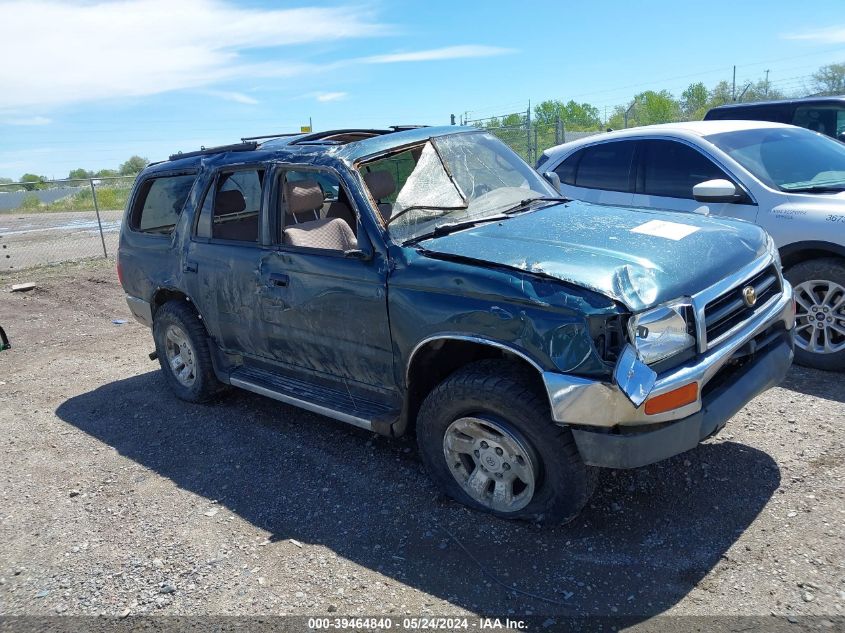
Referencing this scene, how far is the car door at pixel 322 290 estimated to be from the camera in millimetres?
4035

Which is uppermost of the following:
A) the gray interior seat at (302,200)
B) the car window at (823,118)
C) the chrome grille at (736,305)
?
the car window at (823,118)

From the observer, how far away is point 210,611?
10.7 ft

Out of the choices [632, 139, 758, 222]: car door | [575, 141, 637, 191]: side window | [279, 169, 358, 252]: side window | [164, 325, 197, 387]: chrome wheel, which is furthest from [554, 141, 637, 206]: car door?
[164, 325, 197, 387]: chrome wheel

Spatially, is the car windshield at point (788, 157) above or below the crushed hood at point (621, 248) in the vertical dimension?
above

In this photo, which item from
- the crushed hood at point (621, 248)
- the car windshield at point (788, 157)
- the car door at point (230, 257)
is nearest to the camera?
the crushed hood at point (621, 248)

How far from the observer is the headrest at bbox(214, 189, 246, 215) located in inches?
209

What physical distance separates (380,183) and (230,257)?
4.08ft

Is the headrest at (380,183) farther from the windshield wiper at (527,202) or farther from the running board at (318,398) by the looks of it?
the running board at (318,398)

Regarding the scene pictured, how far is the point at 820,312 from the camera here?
5242mm

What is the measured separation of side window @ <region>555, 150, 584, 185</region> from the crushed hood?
8.22 ft

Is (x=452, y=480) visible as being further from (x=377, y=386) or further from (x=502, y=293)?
(x=502, y=293)

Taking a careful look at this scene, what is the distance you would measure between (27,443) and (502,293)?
4116 mm

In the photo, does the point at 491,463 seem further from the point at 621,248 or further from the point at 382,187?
the point at 382,187

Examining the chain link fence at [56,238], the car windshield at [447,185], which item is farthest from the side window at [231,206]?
the chain link fence at [56,238]
